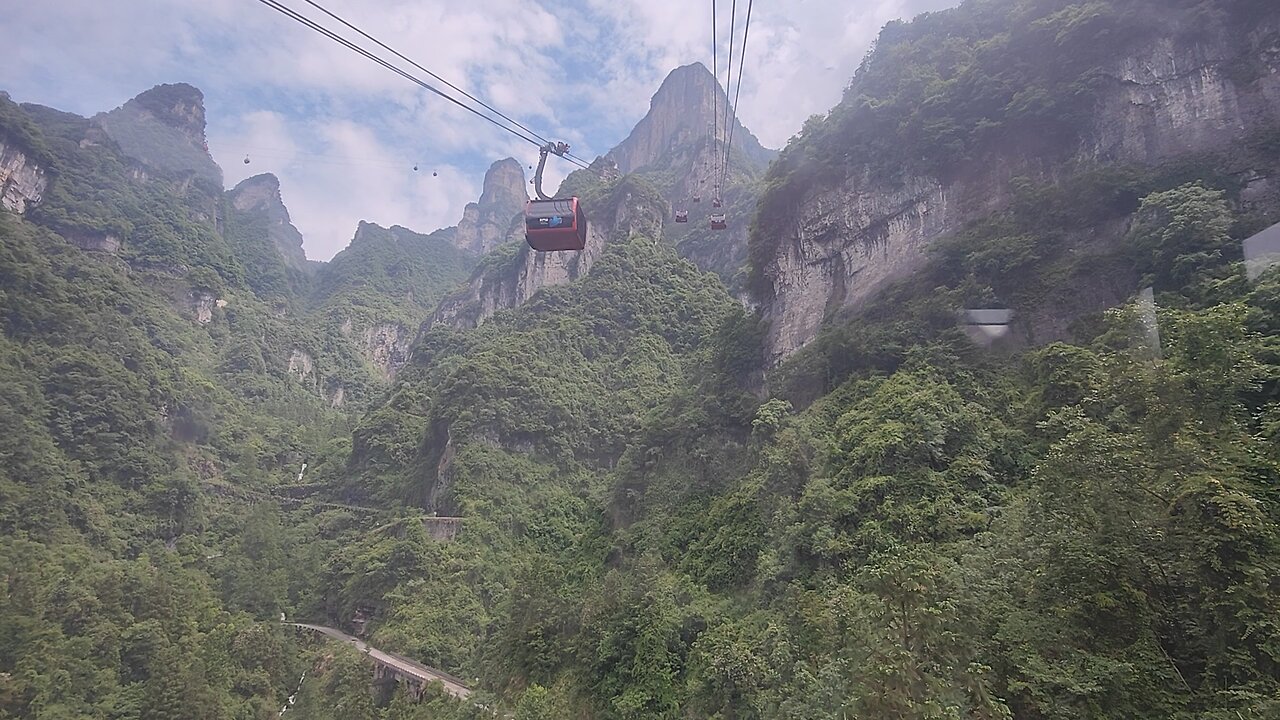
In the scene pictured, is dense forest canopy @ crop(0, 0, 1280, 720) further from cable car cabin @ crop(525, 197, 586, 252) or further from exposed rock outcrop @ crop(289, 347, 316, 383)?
exposed rock outcrop @ crop(289, 347, 316, 383)

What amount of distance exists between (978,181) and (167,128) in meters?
132

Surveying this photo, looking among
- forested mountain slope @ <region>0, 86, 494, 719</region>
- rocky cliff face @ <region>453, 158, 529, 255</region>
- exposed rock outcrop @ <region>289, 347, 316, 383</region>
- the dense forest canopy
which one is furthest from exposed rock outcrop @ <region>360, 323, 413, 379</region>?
rocky cliff face @ <region>453, 158, 529, 255</region>

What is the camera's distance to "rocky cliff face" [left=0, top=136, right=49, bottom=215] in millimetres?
60250

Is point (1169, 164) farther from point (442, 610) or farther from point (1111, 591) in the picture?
point (442, 610)

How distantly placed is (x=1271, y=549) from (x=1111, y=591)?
1219 mm

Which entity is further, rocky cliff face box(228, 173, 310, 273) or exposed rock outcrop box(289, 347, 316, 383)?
rocky cliff face box(228, 173, 310, 273)

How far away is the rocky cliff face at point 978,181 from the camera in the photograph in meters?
19.3

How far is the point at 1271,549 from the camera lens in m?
5.28

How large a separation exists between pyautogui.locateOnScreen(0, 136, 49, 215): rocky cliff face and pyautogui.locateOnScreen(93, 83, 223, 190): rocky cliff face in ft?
115

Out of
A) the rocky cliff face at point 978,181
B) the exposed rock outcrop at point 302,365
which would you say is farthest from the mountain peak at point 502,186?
the rocky cliff face at point 978,181

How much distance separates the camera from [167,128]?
111062mm

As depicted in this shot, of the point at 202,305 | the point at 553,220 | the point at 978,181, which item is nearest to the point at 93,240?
the point at 202,305

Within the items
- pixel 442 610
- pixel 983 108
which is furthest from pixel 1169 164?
pixel 442 610

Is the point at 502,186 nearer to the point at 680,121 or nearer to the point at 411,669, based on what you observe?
the point at 680,121
